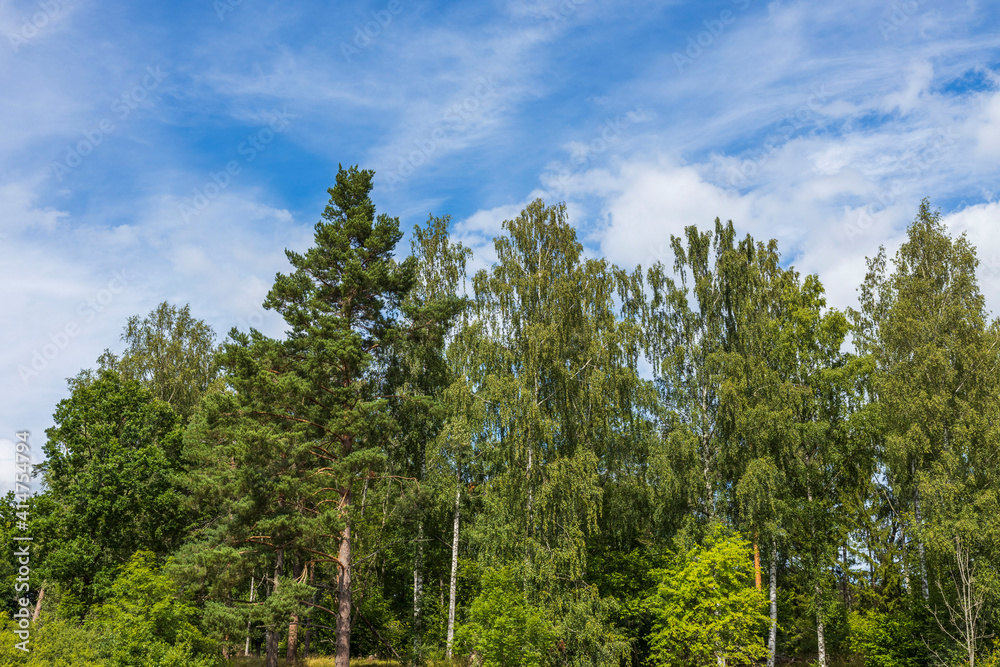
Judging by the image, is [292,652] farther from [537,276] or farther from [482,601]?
[537,276]

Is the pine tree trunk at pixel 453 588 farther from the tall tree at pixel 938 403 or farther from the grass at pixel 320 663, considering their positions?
the tall tree at pixel 938 403

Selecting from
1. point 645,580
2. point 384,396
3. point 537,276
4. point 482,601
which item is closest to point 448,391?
point 384,396

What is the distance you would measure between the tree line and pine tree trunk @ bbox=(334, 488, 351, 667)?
0.08 meters

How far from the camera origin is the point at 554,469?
82.1ft

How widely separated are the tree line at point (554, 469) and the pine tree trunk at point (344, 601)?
8cm

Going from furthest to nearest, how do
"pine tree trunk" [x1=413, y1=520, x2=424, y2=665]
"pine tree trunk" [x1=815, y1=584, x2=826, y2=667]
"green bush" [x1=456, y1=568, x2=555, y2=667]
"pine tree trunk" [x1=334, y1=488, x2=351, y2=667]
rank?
"pine tree trunk" [x1=413, y1=520, x2=424, y2=665], "pine tree trunk" [x1=815, y1=584, x2=826, y2=667], "pine tree trunk" [x1=334, y1=488, x2=351, y2=667], "green bush" [x1=456, y1=568, x2=555, y2=667]

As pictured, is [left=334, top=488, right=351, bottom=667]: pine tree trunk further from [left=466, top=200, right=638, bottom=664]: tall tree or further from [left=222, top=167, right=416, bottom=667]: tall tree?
[left=466, top=200, right=638, bottom=664]: tall tree

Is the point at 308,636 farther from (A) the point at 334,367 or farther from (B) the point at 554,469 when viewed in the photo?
(B) the point at 554,469

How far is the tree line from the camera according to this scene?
2419 centimetres

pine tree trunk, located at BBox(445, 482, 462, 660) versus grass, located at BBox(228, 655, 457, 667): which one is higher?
pine tree trunk, located at BBox(445, 482, 462, 660)

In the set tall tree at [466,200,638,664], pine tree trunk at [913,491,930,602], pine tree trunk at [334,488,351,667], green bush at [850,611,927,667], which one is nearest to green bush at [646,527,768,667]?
tall tree at [466,200,638,664]

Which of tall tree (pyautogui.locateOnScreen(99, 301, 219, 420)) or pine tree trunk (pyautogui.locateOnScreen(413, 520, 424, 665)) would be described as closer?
pine tree trunk (pyautogui.locateOnScreen(413, 520, 424, 665))

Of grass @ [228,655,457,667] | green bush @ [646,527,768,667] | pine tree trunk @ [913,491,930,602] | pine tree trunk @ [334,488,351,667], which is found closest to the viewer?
green bush @ [646,527,768,667]

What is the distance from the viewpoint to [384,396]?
2912 cm
